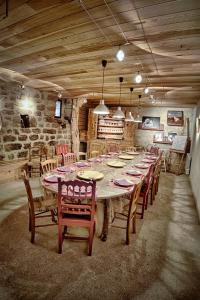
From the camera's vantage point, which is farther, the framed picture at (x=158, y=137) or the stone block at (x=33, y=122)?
the framed picture at (x=158, y=137)

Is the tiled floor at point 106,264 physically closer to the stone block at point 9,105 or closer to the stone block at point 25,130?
Answer: the stone block at point 25,130

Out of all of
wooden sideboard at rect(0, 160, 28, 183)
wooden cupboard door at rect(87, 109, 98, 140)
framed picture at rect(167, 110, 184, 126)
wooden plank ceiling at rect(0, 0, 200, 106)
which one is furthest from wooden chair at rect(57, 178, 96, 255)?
framed picture at rect(167, 110, 184, 126)

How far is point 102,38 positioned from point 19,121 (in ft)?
11.1

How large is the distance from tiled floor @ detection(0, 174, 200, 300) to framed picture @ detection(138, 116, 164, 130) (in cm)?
485

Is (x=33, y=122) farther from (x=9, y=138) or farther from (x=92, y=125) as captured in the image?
(x=92, y=125)

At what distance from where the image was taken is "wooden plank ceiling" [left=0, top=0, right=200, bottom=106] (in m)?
1.55

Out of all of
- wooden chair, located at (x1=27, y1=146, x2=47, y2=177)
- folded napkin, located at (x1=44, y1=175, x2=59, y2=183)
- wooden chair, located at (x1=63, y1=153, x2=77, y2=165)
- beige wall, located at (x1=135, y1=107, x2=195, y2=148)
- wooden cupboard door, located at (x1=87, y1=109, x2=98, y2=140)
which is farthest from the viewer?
wooden cupboard door, located at (x1=87, y1=109, x2=98, y2=140)

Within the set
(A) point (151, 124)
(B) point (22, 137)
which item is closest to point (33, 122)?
(B) point (22, 137)

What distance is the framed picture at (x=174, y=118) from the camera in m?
7.07

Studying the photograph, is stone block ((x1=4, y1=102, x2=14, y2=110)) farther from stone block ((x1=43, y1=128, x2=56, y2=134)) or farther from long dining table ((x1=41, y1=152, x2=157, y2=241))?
long dining table ((x1=41, y1=152, x2=157, y2=241))

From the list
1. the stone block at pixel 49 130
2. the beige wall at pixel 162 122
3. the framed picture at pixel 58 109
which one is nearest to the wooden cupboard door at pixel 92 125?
the beige wall at pixel 162 122

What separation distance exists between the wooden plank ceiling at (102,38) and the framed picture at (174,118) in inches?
144

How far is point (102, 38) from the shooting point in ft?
6.89

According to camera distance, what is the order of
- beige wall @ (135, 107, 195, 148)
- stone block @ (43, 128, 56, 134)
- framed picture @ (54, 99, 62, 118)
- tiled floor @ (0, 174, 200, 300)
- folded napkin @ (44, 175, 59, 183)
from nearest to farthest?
1. tiled floor @ (0, 174, 200, 300)
2. folded napkin @ (44, 175, 59, 183)
3. stone block @ (43, 128, 56, 134)
4. framed picture @ (54, 99, 62, 118)
5. beige wall @ (135, 107, 195, 148)
